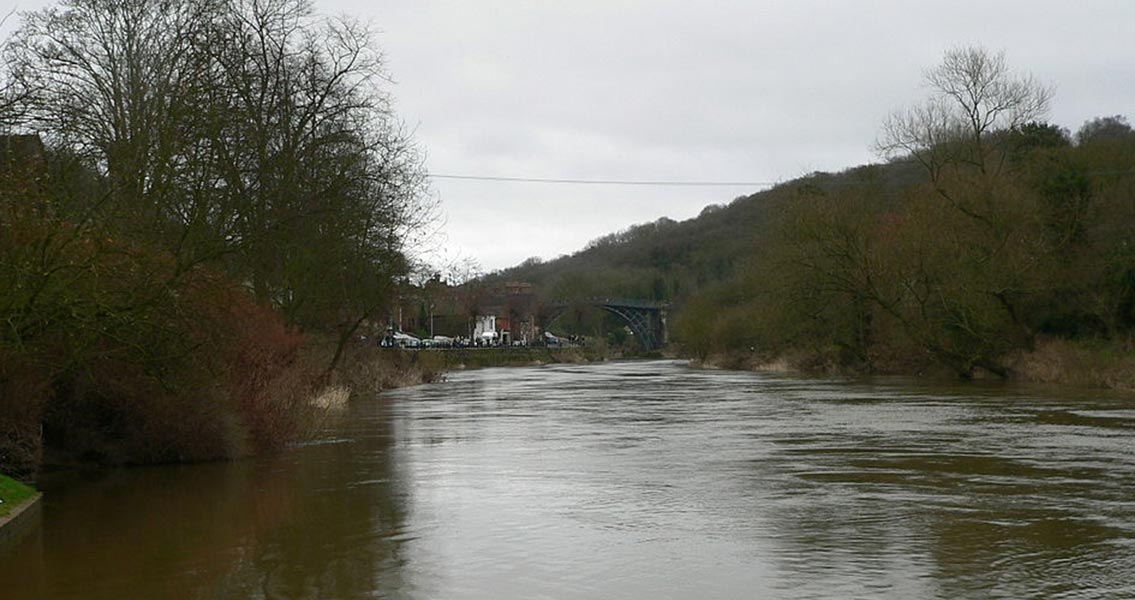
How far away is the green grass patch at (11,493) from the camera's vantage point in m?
14.5

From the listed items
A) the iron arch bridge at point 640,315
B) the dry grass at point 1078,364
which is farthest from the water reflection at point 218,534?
the iron arch bridge at point 640,315

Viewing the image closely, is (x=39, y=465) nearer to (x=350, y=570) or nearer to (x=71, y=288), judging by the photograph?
(x=71, y=288)

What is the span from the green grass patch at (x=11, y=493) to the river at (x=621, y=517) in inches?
18.3

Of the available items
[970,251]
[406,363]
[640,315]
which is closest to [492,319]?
[640,315]

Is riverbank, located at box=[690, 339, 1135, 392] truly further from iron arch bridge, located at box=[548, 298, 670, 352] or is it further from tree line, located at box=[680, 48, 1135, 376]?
iron arch bridge, located at box=[548, 298, 670, 352]

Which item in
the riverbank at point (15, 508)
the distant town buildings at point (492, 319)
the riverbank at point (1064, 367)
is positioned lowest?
the riverbank at point (15, 508)

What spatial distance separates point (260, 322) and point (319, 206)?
9.01m

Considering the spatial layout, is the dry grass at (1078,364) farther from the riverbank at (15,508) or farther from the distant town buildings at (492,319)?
the distant town buildings at (492,319)

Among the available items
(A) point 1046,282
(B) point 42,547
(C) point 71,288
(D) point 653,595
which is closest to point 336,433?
(C) point 71,288

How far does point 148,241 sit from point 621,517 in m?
9.02

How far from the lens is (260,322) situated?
78.4 feet

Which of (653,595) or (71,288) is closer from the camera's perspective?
(653,595)

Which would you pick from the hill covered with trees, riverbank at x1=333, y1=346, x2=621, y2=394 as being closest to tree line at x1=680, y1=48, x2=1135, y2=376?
the hill covered with trees

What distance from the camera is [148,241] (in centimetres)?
1911
